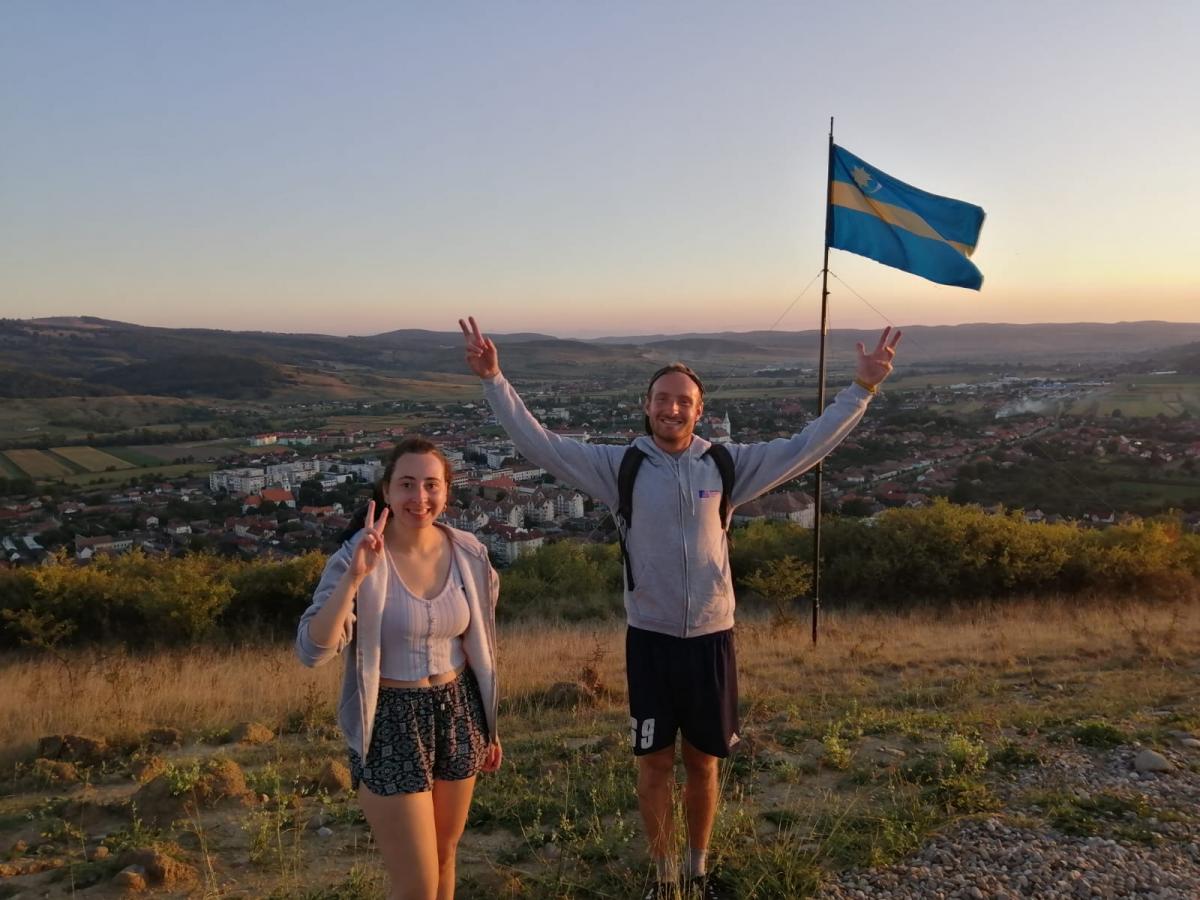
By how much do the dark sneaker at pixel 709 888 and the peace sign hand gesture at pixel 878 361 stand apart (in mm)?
2003

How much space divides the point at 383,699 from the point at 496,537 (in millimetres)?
14116

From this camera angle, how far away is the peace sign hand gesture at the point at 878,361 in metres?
2.96

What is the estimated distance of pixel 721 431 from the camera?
15.2 metres

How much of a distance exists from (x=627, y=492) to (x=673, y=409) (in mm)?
341

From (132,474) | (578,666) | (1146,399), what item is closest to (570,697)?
(578,666)

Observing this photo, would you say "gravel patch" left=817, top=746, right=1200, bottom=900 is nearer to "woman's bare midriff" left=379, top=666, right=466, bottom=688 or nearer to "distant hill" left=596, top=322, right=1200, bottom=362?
"woman's bare midriff" left=379, top=666, right=466, bottom=688

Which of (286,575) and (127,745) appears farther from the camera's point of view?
(286,575)

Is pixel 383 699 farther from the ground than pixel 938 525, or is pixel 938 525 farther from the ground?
pixel 383 699

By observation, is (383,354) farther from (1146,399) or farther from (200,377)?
(1146,399)

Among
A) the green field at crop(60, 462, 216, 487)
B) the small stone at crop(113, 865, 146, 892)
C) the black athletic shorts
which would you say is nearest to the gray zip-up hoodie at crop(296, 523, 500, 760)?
the black athletic shorts

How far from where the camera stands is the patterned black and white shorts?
231 centimetres

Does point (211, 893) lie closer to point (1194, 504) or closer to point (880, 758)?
point (880, 758)

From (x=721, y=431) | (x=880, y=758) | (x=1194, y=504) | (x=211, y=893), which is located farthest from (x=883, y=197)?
(x=1194, y=504)

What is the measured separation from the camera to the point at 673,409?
2.78 meters
